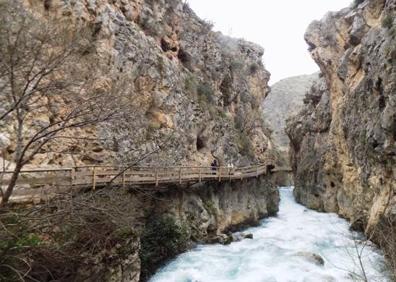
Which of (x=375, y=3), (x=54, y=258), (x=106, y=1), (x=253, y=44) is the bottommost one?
(x=54, y=258)

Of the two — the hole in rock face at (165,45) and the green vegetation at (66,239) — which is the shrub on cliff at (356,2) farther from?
the green vegetation at (66,239)

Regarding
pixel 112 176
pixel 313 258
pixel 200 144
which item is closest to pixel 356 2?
pixel 200 144

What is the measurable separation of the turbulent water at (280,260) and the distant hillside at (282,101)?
78.1 m

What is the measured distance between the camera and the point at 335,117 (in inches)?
1267

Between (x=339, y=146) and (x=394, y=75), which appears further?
(x=339, y=146)

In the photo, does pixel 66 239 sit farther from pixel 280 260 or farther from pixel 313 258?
pixel 313 258

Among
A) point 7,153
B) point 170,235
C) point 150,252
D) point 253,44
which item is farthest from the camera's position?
point 253,44

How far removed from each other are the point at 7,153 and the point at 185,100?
A: 14516mm

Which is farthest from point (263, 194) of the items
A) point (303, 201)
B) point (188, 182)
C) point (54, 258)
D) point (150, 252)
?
point (54, 258)

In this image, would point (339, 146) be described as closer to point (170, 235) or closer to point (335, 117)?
point (335, 117)

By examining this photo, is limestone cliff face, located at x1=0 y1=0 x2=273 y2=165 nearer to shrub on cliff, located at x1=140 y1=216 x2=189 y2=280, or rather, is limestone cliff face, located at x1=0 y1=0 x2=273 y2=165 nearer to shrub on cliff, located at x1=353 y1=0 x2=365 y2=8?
shrub on cliff, located at x1=140 y1=216 x2=189 y2=280

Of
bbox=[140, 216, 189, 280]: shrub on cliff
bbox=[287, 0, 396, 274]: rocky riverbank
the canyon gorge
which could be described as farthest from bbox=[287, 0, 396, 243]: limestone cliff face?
bbox=[140, 216, 189, 280]: shrub on cliff

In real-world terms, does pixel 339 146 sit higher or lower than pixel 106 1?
lower

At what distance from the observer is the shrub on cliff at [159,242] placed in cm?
1478
